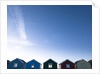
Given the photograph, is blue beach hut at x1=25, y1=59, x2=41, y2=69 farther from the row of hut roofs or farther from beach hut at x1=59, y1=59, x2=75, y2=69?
beach hut at x1=59, y1=59, x2=75, y2=69

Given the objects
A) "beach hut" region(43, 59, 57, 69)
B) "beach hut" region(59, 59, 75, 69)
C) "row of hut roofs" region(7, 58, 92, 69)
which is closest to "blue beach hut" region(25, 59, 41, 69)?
"row of hut roofs" region(7, 58, 92, 69)

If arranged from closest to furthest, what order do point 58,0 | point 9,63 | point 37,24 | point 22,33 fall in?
point 58,0 < point 9,63 < point 22,33 < point 37,24

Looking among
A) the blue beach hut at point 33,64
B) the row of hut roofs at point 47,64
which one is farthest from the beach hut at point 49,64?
the blue beach hut at point 33,64

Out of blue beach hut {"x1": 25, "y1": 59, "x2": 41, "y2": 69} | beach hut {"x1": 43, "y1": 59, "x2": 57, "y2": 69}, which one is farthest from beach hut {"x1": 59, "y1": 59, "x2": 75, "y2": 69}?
blue beach hut {"x1": 25, "y1": 59, "x2": 41, "y2": 69}

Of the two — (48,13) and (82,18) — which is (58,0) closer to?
(48,13)

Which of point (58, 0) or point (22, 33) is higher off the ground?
point (58, 0)

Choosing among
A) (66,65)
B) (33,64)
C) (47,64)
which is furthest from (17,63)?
(66,65)

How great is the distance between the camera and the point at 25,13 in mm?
2156

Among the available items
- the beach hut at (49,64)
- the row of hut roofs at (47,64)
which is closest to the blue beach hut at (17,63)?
the row of hut roofs at (47,64)

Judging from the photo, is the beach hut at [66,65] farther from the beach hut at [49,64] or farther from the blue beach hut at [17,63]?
the blue beach hut at [17,63]

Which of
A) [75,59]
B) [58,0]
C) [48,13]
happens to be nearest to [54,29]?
[48,13]

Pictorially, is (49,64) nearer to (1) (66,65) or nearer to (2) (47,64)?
(2) (47,64)

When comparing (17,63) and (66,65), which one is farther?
(66,65)

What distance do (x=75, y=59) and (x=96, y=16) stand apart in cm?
91
